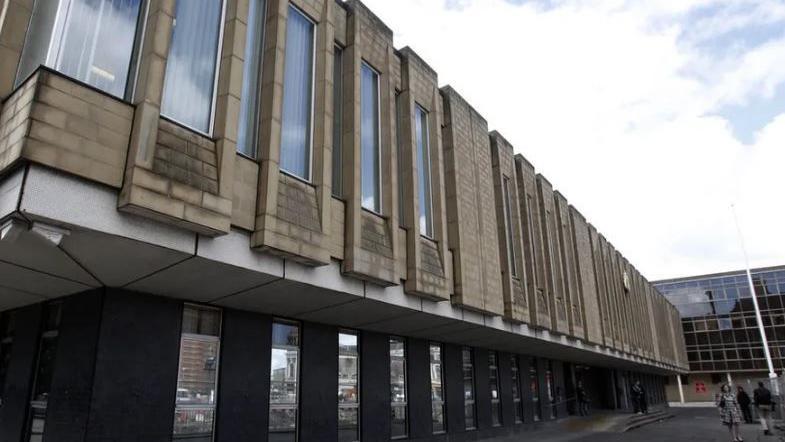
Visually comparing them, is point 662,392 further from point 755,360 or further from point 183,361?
point 183,361

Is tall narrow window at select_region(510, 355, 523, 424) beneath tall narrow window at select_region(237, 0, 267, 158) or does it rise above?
beneath

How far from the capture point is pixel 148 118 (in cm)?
718

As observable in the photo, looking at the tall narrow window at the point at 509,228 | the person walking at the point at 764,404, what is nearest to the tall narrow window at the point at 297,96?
the tall narrow window at the point at 509,228

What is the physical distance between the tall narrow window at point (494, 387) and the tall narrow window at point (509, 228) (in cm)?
380

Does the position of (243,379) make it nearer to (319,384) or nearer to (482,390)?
(319,384)

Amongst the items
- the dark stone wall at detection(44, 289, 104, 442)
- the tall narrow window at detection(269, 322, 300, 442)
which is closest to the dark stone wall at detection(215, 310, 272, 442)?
the tall narrow window at detection(269, 322, 300, 442)

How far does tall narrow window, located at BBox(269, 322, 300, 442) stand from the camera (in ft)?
36.2

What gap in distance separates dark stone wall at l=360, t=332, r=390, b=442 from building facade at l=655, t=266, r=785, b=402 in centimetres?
6306

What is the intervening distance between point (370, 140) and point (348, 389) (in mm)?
6177

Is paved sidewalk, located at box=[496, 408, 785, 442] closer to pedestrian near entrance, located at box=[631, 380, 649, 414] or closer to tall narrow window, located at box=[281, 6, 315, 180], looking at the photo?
pedestrian near entrance, located at box=[631, 380, 649, 414]

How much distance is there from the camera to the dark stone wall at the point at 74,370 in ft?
26.5

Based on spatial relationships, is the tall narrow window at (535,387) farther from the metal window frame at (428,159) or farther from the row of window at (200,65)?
the row of window at (200,65)

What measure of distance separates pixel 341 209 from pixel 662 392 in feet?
184

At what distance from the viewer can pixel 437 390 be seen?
1642 cm
